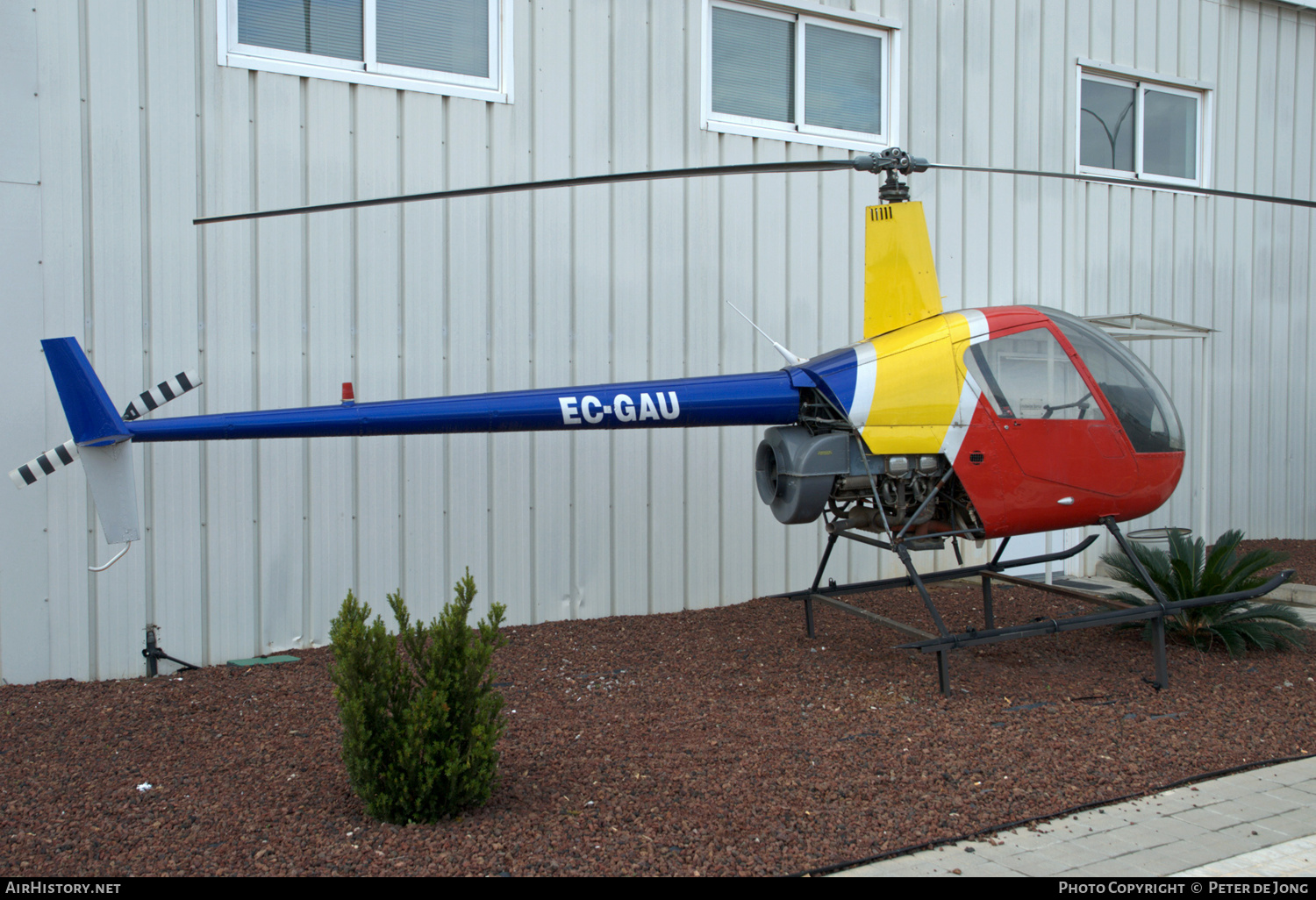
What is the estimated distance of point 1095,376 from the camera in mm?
5672

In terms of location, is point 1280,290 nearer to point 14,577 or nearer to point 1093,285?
point 1093,285

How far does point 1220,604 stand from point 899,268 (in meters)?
3.28

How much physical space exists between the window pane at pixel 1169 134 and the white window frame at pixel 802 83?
3397 millimetres

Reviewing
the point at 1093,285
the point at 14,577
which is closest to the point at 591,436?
the point at 14,577

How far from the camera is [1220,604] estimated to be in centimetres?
639

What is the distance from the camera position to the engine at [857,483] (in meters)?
5.52

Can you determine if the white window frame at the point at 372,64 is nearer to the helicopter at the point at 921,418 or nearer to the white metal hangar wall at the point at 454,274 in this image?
the white metal hangar wall at the point at 454,274

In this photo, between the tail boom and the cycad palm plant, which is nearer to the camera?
the tail boom

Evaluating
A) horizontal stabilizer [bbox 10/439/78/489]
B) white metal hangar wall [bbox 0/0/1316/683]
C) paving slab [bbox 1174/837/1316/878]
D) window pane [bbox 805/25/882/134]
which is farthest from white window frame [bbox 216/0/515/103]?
paving slab [bbox 1174/837/1316/878]

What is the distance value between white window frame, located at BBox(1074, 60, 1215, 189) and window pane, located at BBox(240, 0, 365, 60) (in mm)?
7044

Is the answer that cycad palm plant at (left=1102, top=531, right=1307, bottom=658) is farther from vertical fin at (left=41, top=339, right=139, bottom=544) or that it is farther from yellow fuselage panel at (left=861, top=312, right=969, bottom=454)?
vertical fin at (left=41, top=339, right=139, bottom=544)

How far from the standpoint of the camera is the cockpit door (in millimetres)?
5512

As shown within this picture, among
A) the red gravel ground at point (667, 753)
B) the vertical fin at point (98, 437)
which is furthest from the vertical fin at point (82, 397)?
the red gravel ground at point (667, 753)

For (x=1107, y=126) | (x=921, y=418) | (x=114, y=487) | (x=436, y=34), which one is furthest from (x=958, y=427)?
(x=1107, y=126)
